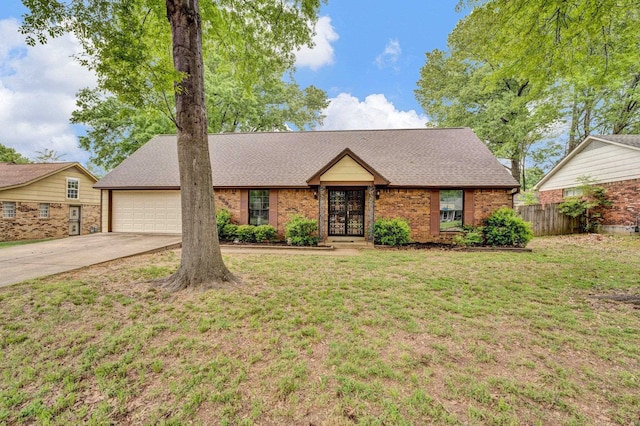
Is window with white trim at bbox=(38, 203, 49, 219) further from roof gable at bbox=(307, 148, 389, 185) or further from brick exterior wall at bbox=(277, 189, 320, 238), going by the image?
roof gable at bbox=(307, 148, 389, 185)

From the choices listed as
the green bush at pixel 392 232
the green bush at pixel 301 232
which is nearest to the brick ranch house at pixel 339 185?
the green bush at pixel 301 232

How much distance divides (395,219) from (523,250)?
177 inches

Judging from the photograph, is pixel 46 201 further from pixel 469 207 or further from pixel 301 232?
pixel 469 207

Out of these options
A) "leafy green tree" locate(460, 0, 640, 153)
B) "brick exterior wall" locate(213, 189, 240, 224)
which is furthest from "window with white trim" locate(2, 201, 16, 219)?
"leafy green tree" locate(460, 0, 640, 153)

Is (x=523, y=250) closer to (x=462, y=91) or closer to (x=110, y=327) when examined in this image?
(x=110, y=327)

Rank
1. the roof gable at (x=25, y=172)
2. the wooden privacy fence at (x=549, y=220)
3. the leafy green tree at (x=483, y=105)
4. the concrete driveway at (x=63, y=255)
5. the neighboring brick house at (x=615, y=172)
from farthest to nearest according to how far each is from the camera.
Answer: the leafy green tree at (x=483, y=105) → the roof gable at (x=25, y=172) → the wooden privacy fence at (x=549, y=220) → the neighboring brick house at (x=615, y=172) → the concrete driveway at (x=63, y=255)

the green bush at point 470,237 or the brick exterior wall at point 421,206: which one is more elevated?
the brick exterior wall at point 421,206

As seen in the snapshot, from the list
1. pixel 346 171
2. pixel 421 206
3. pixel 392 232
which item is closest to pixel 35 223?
pixel 346 171

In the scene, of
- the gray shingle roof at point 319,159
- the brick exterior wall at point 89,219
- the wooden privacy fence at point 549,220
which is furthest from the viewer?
the brick exterior wall at point 89,219

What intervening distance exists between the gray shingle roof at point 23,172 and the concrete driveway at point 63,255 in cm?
836

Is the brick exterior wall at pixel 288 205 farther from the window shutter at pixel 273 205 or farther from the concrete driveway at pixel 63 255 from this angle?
the concrete driveway at pixel 63 255

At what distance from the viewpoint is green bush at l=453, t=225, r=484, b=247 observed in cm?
975

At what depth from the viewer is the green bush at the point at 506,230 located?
9.40 m

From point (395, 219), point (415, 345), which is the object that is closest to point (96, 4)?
point (415, 345)
